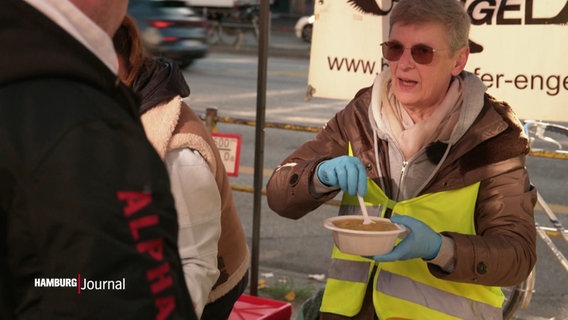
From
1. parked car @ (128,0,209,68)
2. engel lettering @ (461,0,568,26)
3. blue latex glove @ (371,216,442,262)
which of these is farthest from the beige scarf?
parked car @ (128,0,209,68)

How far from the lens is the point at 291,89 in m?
19.1

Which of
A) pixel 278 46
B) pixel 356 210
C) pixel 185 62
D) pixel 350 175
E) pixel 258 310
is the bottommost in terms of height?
pixel 278 46

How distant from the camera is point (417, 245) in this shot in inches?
108

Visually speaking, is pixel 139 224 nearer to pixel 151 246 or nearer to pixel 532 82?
pixel 151 246

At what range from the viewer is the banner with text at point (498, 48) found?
4559 millimetres

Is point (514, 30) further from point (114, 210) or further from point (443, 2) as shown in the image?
point (114, 210)

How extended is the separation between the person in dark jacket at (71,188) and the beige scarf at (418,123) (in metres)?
1.80

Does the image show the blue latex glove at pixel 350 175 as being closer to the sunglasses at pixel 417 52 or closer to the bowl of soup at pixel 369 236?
the bowl of soup at pixel 369 236

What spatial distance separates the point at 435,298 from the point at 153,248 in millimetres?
1793

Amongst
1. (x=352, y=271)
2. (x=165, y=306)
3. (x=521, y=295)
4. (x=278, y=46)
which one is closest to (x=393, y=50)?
(x=352, y=271)

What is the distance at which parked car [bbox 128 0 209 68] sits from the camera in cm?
2062

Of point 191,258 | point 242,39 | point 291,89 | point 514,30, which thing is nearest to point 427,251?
point 191,258

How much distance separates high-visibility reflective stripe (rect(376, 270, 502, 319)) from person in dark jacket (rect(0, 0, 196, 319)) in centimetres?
172

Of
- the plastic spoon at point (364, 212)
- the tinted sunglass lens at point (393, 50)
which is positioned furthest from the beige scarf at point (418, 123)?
the plastic spoon at point (364, 212)
